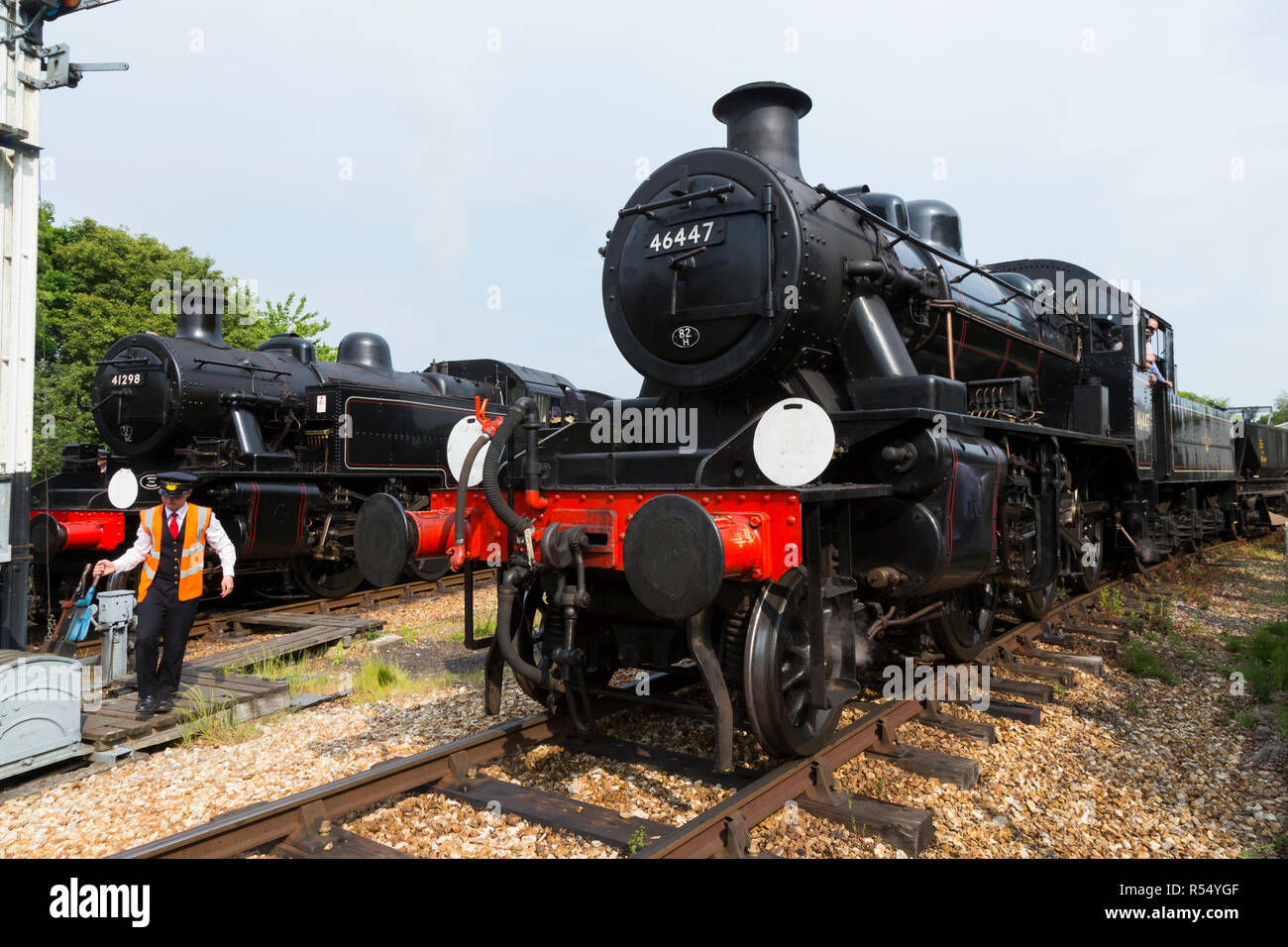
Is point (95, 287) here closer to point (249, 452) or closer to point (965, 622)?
point (249, 452)

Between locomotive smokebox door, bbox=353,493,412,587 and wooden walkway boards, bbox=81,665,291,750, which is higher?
locomotive smokebox door, bbox=353,493,412,587

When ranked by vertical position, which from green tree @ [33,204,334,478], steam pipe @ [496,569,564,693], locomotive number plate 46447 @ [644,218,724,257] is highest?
green tree @ [33,204,334,478]

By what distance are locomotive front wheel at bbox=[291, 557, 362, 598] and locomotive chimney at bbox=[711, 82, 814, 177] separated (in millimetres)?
7292

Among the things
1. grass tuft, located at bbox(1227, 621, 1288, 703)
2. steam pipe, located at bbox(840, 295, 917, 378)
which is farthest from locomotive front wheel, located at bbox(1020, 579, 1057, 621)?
steam pipe, located at bbox(840, 295, 917, 378)

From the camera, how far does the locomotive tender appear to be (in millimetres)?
3477

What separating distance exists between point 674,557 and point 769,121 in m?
2.85

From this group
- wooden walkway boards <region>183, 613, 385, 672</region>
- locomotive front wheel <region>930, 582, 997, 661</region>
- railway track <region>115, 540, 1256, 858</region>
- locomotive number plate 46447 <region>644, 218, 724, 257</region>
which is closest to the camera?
railway track <region>115, 540, 1256, 858</region>

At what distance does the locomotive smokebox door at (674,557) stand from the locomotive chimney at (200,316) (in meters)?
8.77

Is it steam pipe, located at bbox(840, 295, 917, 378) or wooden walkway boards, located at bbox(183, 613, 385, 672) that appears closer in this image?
steam pipe, located at bbox(840, 295, 917, 378)

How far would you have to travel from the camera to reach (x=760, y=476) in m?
3.76

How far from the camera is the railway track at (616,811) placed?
3092mm

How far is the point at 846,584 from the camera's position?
393cm

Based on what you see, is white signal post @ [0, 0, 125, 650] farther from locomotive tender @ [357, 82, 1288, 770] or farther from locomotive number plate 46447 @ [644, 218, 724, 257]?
locomotive number plate 46447 @ [644, 218, 724, 257]

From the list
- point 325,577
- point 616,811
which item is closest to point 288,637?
point 325,577
